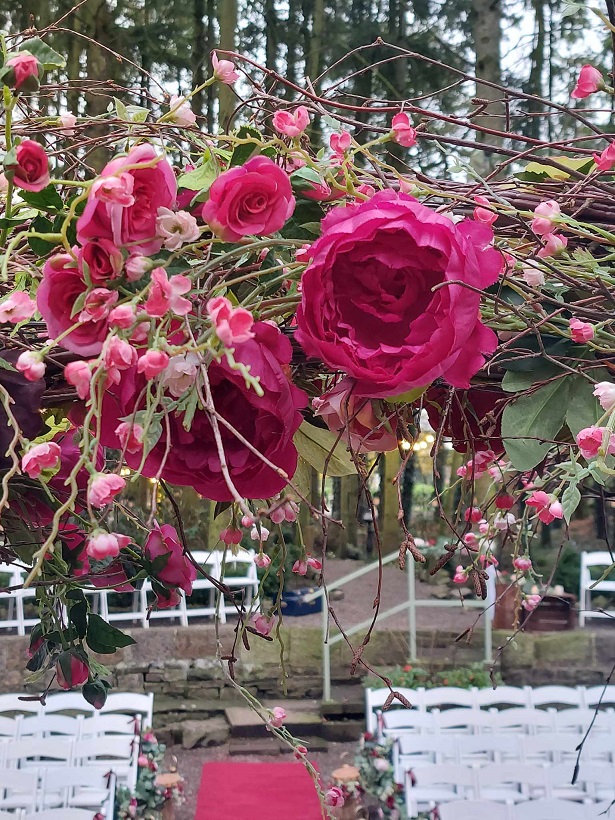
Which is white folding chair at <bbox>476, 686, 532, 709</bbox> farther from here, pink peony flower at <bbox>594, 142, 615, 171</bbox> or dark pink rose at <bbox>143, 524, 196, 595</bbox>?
pink peony flower at <bbox>594, 142, 615, 171</bbox>

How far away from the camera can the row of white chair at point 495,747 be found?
3717mm

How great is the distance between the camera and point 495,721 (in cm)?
400

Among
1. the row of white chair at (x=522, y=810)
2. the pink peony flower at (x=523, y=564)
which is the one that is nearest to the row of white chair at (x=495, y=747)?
the row of white chair at (x=522, y=810)

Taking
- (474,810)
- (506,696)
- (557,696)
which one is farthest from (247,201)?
(557,696)

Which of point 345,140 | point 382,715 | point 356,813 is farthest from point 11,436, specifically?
point 356,813

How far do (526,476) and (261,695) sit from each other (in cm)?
621

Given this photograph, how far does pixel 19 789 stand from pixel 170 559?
2.95 meters

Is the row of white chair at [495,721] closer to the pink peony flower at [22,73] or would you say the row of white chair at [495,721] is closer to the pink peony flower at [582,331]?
the pink peony flower at [582,331]

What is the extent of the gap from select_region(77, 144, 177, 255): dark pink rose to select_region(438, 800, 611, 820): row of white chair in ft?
9.17

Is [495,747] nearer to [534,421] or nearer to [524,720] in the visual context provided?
[524,720]

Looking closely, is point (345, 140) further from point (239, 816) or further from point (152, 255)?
point (239, 816)

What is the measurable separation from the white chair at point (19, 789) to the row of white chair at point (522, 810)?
1.57 metres

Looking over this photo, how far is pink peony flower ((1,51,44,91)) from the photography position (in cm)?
39

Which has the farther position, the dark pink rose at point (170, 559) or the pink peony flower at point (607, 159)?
the dark pink rose at point (170, 559)
